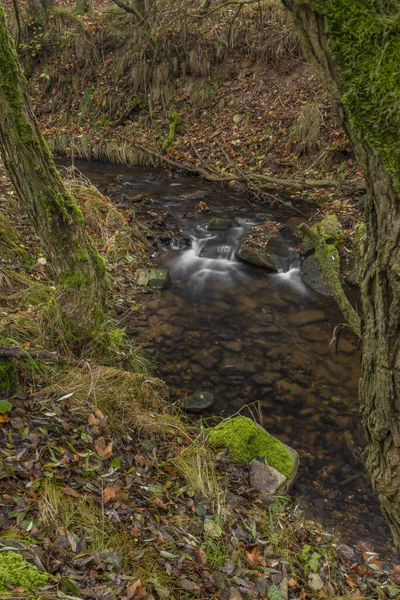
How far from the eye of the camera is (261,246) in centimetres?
896

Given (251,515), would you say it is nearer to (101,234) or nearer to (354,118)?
(354,118)

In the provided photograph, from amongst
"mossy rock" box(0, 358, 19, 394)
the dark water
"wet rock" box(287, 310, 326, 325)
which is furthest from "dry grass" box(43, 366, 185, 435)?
"wet rock" box(287, 310, 326, 325)

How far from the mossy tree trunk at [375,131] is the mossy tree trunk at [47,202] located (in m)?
3.26

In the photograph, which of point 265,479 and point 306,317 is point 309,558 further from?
point 306,317

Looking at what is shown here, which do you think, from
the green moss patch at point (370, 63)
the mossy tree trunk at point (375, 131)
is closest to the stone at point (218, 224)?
the mossy tree trunk at point (375, 131)

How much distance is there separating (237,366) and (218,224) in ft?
13.8

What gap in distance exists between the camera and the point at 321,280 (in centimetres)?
793

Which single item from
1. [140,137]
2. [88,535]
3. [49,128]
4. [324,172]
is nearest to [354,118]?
[88,535]

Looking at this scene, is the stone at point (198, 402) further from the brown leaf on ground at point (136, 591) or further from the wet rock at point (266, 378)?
the brown leaf on ground at point (136, 591)

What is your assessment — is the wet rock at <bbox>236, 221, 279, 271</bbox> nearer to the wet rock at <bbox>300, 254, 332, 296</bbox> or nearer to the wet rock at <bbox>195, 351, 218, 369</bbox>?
the wet rock at <bbox>300, 254, 332, 296</bbox>

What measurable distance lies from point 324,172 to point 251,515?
8.31 m

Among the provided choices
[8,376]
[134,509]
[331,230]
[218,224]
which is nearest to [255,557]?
[134,509]

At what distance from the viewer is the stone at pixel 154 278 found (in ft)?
25.8

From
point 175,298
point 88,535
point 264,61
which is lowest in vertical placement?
point 175,298
